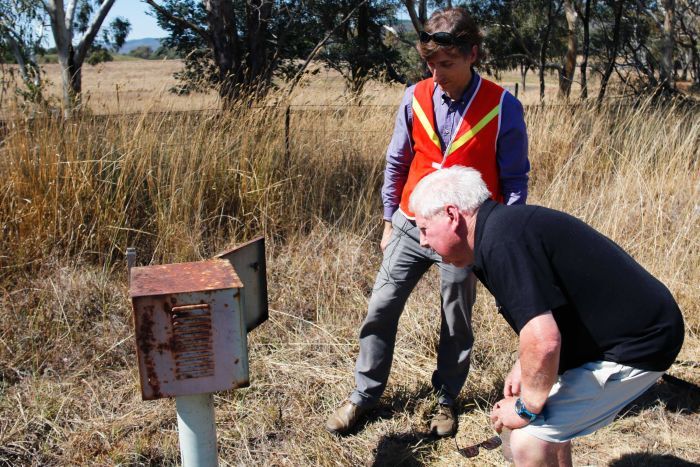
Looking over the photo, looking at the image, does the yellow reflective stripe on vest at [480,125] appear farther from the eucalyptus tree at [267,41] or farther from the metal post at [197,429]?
the eucalyptus tree at [267,41]

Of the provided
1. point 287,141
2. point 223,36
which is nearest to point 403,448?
point 287,141

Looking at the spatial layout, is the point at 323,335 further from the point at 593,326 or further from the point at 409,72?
the point at 409,72

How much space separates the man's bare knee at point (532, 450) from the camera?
2.04 metres

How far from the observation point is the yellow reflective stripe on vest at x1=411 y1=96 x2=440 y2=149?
2775 mm

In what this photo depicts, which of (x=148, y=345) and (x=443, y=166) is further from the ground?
(x=443, y=166)

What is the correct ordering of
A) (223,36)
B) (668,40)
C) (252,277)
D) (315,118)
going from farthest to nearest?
(668,40), (223,36), (315,118), (252,277)

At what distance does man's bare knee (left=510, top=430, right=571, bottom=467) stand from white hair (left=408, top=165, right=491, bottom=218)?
0.71 metres

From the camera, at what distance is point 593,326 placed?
1993mm

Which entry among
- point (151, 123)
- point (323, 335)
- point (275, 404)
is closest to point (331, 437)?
point (275, 404)

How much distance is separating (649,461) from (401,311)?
1.25 metres

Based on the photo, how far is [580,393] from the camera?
→ 6.73ft

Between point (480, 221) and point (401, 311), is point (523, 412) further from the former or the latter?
point (401, 311)

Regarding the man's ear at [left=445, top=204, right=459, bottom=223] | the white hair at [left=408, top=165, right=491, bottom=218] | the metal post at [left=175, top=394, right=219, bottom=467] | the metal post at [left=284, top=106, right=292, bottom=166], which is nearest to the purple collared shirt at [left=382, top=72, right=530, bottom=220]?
the white hair at [left=408, top=165, right=491, bottom=218]

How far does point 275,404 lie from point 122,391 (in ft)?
2.47
